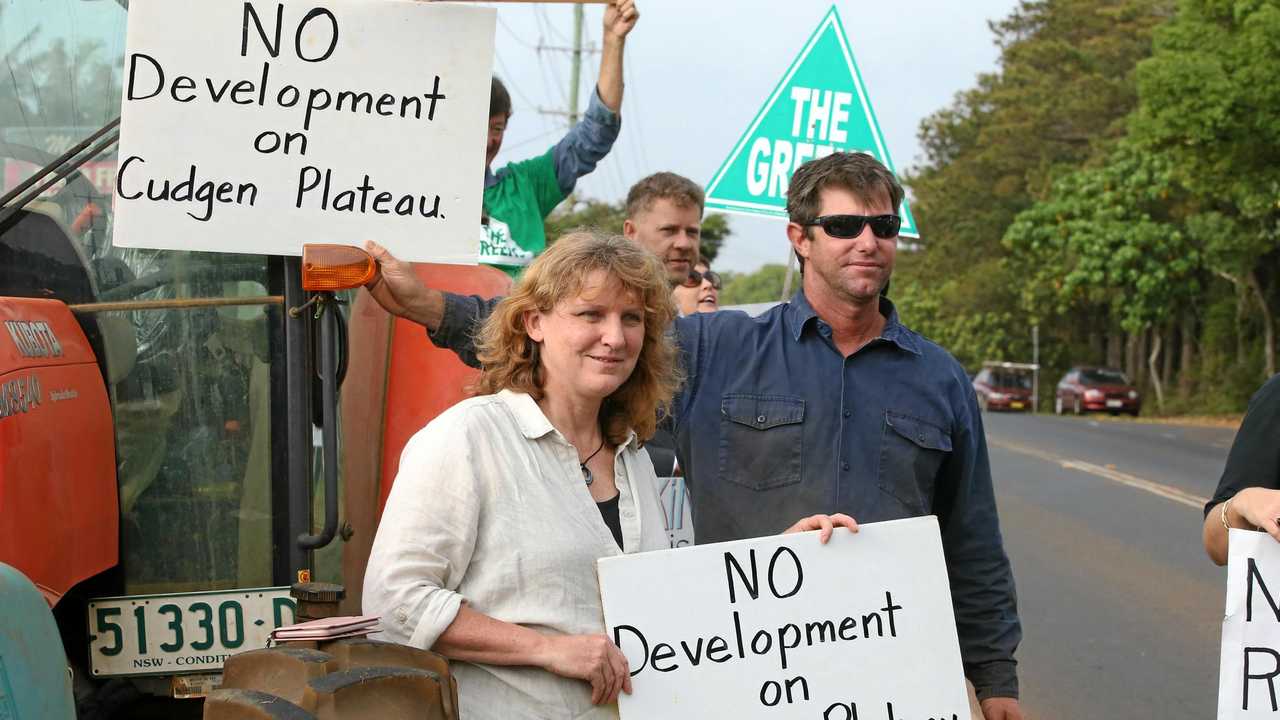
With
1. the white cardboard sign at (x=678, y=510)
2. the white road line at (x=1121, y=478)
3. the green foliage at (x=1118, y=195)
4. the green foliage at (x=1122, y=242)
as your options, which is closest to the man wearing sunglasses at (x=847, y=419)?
the white cardboard sign at (x=678, y=510)

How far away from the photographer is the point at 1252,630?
336cm

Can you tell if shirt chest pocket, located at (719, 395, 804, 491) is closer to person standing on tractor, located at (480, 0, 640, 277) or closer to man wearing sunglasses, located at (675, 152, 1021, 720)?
man wearing sunglasses, located at (675, 152, 1021, 720)

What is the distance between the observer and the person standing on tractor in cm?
506

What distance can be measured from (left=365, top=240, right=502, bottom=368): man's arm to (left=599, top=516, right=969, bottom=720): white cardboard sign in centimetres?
79

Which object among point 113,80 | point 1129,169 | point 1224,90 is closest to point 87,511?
point 113,80

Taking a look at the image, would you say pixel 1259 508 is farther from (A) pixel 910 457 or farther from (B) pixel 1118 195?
(B) pixel 1118 195

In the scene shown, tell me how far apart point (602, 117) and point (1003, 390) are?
47.9 meters

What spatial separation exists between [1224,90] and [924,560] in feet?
82.9

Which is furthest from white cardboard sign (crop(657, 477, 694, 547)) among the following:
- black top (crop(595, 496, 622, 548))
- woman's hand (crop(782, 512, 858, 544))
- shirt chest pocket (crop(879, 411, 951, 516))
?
black top (crop(595, 496, 622, 548))

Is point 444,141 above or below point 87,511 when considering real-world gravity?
above

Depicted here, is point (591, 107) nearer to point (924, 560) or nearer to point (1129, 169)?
point (924, 560)

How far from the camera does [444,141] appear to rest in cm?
366

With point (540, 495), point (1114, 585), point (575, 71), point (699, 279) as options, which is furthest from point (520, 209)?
point (575, 71)

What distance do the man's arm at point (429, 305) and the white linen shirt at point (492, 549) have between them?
0.56 metres
